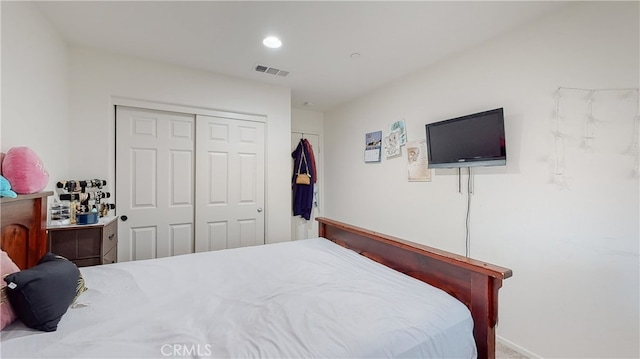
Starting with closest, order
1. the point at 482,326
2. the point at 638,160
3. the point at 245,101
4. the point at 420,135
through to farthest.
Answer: the point at 482,326 < the point at 638,160 < the point at 420,135 < the point at 245,101

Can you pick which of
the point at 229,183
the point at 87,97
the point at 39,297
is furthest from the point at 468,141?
the point at 87,97

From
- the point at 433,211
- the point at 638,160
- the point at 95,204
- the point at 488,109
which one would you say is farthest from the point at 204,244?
the point at 638,160

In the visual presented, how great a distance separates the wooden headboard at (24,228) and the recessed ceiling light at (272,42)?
5.98 feet

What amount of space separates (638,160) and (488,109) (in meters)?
0.92

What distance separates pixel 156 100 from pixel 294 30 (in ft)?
5.21

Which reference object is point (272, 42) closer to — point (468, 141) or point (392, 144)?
point (392, 144)

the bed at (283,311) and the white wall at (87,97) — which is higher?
the white wall at (87,97)

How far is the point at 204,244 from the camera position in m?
2.92

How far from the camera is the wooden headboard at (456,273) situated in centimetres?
115

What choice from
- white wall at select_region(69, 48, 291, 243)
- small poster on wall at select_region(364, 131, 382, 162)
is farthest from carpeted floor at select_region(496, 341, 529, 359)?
white wall at select_region(69, 48, 291, 243)

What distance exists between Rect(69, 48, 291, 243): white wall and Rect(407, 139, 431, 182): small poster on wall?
1.44 metres

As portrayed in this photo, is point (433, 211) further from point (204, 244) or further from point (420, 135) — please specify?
point (204, 244)

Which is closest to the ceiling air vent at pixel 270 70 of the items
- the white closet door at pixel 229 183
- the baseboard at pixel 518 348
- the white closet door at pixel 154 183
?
the white closet door at pixel 229 183

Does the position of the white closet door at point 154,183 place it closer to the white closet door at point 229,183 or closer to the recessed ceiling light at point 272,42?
the white closet door at point 229,183
